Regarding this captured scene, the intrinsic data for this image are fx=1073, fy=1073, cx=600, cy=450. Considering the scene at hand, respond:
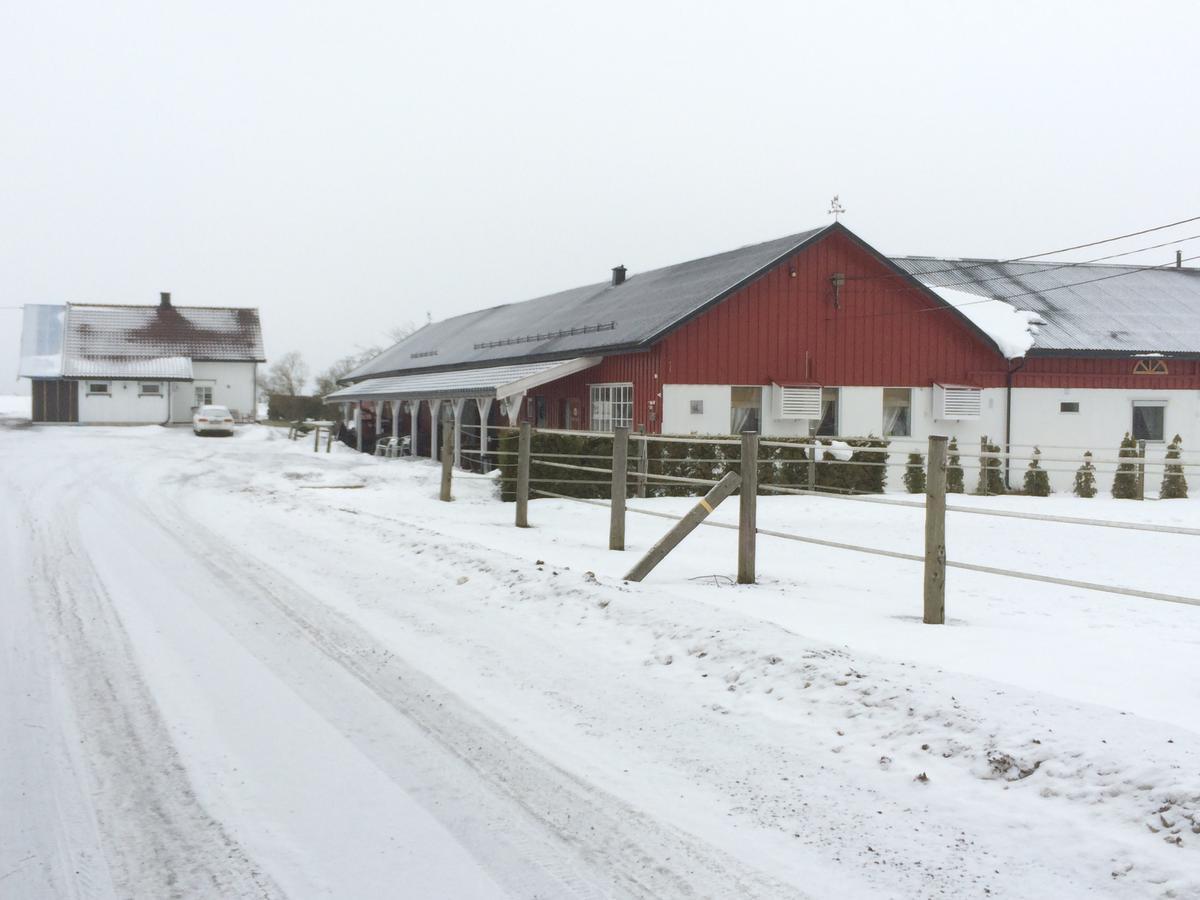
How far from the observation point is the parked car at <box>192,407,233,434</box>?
4341 centimetres

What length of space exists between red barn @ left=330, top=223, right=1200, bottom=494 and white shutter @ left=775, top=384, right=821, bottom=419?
0.03 metres

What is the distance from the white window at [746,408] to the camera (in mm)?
23766

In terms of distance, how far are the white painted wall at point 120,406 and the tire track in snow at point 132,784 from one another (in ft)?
152

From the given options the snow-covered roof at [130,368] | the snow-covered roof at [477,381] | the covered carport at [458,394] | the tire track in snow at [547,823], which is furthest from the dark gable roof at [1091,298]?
the snow-covered roof at [130,368]

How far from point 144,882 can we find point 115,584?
20.4ft

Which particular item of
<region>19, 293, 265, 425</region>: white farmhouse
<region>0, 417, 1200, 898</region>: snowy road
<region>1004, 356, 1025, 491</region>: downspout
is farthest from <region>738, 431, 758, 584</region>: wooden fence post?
<region>19, 293, 265, 425</region>: white farmhouse

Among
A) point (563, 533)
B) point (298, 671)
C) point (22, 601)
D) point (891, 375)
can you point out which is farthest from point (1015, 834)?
point (891, 375)

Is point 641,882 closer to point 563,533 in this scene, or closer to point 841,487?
point 563,533

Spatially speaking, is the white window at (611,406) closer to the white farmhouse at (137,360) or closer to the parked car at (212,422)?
the parked car at (212,422)

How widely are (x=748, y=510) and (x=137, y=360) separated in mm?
50111

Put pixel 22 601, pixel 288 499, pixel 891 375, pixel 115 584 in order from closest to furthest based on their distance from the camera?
pixel 22 601
pixel 115 584
pixel 288 499
pixel 891 375

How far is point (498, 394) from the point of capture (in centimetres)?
2309

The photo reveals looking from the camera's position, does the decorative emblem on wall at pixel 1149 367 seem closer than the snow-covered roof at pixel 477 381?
No

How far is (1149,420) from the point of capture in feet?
88.1
